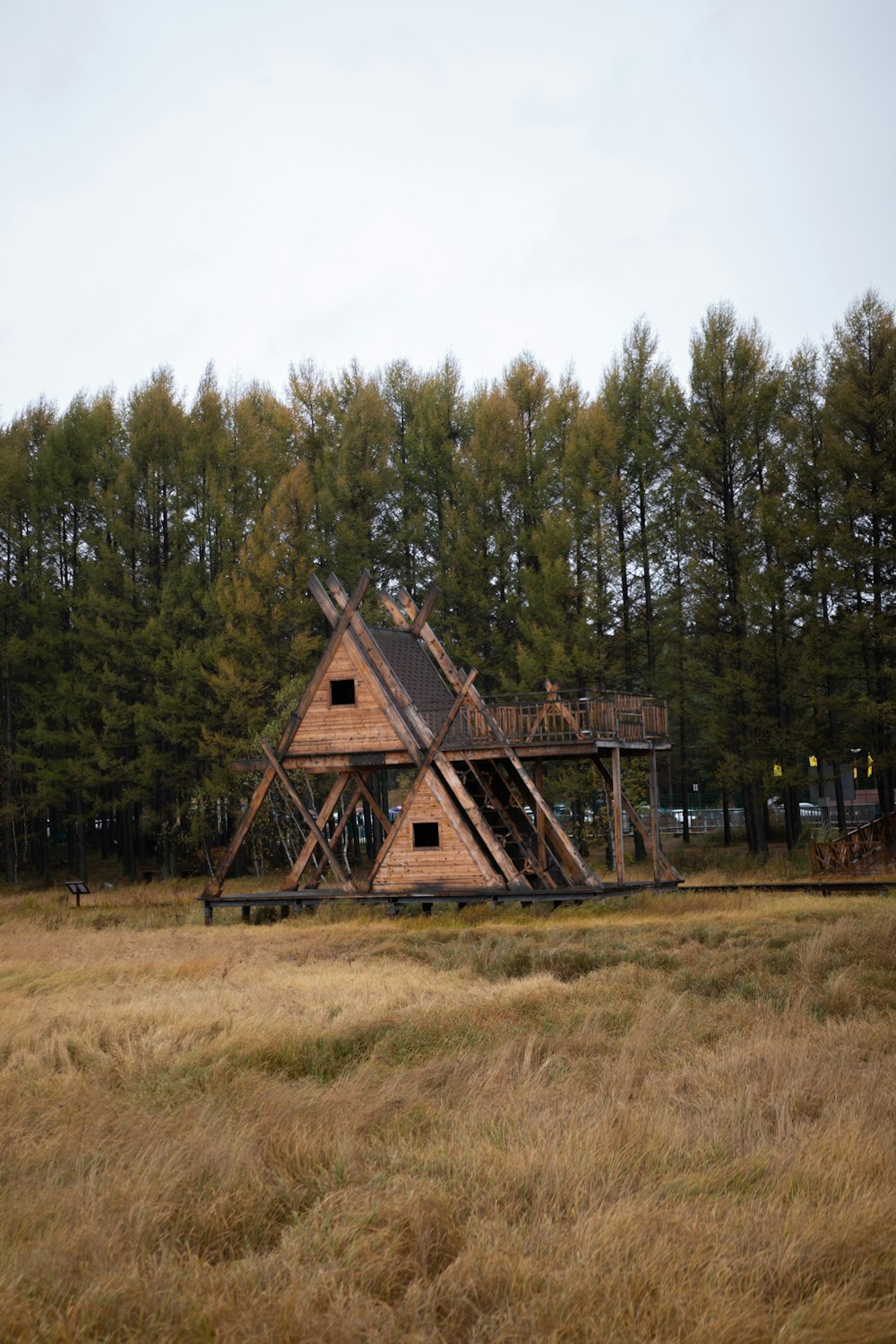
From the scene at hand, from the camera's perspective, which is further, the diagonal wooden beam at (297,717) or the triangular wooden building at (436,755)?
the diagonal wooden beam at (297,717)

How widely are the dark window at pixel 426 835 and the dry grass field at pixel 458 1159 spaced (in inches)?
456

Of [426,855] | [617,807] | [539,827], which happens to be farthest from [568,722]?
[426,855]

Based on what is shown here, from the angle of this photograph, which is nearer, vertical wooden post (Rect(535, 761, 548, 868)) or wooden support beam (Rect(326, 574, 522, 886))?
wooden support beam (Rect(326, 574, 522, 886))

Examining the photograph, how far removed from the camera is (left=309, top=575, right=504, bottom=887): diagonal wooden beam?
26.3 metres

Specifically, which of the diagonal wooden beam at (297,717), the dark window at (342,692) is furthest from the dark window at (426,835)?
the diagonal wooden beam at (297,717)

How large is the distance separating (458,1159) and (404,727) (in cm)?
1968

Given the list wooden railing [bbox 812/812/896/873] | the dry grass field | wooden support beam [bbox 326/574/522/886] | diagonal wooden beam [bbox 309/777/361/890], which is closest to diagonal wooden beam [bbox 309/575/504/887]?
wooden support beam [bbox 326/574/522/886]

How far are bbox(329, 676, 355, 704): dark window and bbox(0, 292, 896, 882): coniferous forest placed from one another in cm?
958

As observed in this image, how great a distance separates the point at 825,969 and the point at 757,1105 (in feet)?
22.6

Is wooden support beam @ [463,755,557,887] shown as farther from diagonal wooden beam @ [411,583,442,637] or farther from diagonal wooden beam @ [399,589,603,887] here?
diagonal wooden beam @ [411,583,442,637]

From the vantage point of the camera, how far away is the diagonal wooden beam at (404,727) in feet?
86.2

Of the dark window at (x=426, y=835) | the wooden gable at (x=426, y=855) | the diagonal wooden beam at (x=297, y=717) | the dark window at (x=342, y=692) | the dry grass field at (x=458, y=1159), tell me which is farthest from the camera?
the dark window at (x=342, y=692)

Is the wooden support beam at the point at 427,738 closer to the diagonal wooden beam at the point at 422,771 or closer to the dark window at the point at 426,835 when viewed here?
the diagonal wooden beam at the point at 422,771

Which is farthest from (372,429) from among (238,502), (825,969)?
(825,969)
